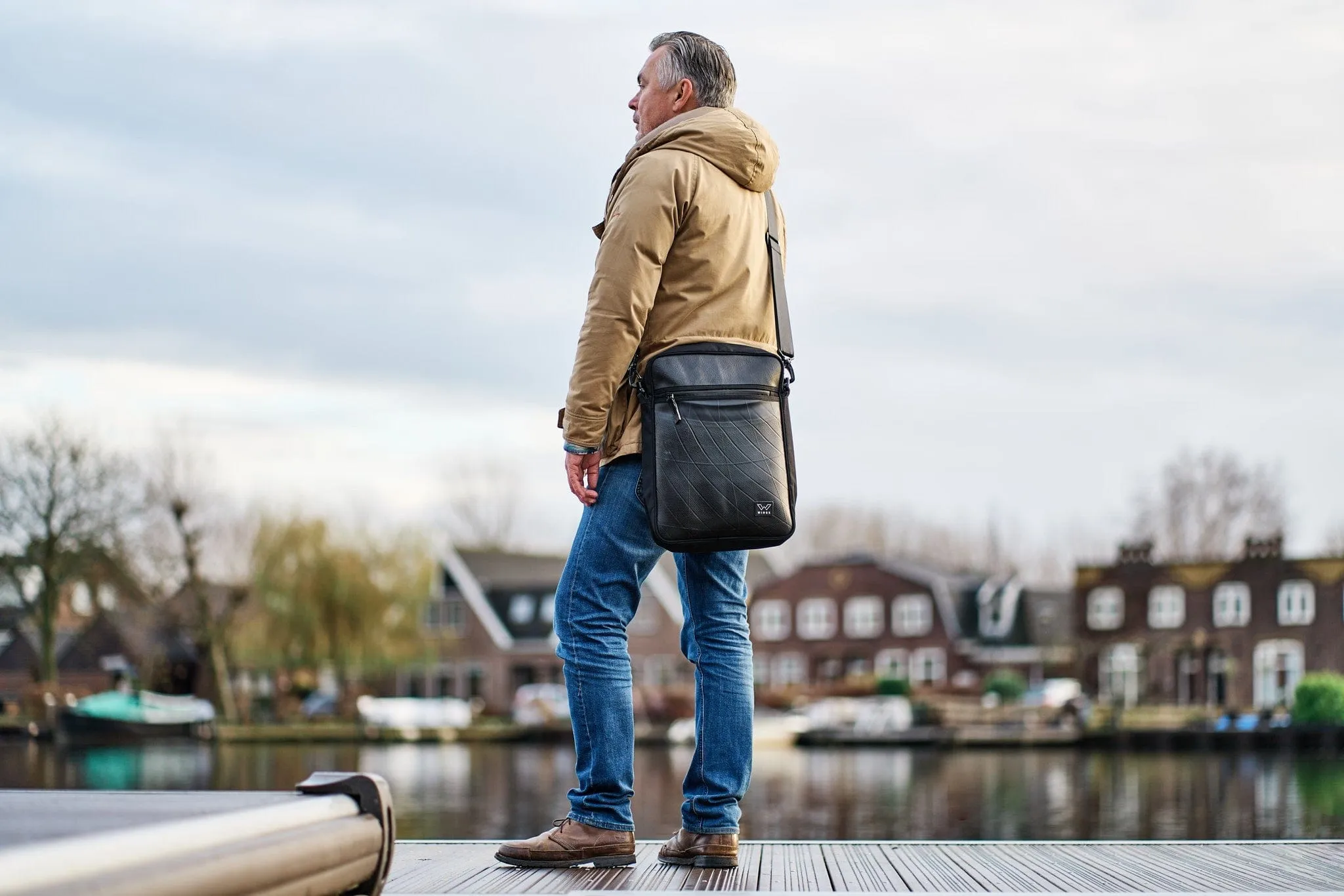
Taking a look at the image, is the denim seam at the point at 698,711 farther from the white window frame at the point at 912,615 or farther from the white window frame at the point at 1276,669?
the white window frame at the point at 912,615

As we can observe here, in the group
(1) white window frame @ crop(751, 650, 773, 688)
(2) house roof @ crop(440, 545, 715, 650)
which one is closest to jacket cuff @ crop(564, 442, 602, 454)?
(2) house roof @ crop(440, 545, 715, 650)

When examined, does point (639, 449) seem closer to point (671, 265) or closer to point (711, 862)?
point (671, 265)

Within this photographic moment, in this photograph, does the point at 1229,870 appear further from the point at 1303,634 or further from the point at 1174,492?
the point at 1174,492

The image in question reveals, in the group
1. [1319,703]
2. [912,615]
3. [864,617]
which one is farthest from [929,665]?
[1319,703]

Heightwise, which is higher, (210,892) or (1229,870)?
(210,892)

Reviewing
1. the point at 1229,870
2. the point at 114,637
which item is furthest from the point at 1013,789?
the point at 114,637

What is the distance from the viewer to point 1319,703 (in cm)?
4022

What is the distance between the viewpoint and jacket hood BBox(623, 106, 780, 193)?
366 centimetres

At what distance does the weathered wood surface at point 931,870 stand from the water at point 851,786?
22.3 ft

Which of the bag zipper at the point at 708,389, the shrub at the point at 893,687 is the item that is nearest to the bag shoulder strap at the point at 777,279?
the bag zipper at the point at 708,389

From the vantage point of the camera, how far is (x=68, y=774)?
26766mm

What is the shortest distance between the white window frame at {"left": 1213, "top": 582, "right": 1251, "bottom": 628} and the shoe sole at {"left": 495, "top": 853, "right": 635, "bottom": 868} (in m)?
50.7

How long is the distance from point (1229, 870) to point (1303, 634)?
50215mm

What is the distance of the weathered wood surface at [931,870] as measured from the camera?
3.13 m
